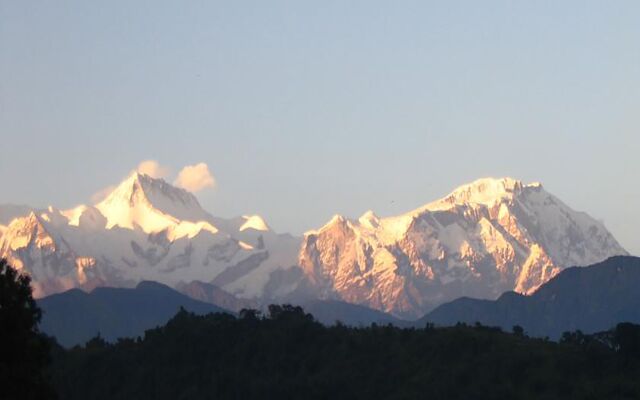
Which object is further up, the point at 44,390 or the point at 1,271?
the point at 1,271

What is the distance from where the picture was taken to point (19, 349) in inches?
3848

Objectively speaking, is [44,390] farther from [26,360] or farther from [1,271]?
[1,271]

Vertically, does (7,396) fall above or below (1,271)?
below

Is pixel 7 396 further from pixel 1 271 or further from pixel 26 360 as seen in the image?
pixel 1 271

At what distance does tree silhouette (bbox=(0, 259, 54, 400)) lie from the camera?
9638 centimetres

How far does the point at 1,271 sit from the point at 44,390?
8.50m

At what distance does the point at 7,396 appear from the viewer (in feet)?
314

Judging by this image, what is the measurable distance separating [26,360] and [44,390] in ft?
6.08

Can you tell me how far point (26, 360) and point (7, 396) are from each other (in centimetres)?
270

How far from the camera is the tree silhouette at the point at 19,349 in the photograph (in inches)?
3794

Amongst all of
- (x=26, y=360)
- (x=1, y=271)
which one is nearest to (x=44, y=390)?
(x=26, y=360)

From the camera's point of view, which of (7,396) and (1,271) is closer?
(7,396)

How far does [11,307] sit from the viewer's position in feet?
324

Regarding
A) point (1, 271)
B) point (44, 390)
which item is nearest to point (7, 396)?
point (44, 390)
